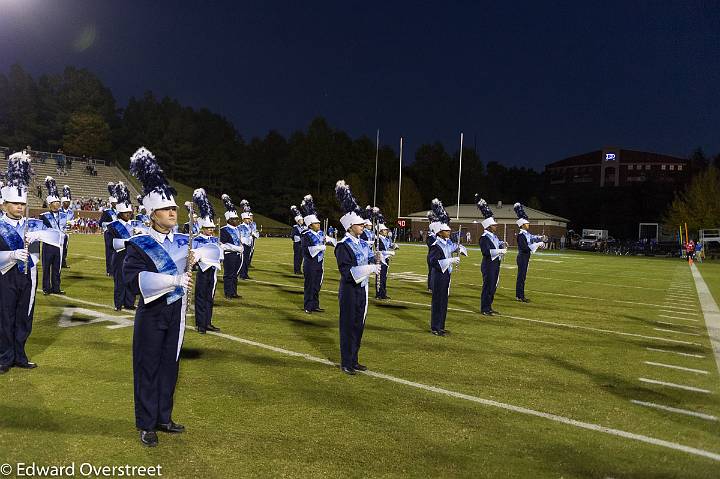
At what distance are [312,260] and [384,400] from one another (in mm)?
6912

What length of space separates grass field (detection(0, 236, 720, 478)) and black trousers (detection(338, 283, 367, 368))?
1.18ft

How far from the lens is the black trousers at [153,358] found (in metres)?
4.83

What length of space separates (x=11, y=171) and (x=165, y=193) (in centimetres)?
406

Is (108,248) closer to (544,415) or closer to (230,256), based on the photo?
(230,256)

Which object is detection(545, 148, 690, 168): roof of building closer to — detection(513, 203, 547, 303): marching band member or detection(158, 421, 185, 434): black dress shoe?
detection(513, 203, 547, 303): marching band member

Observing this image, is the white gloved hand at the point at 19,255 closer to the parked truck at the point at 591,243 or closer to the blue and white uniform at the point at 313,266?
the blue and white uniform at the point at 313,266

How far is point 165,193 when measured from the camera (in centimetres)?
511

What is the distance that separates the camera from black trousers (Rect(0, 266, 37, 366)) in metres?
6.66

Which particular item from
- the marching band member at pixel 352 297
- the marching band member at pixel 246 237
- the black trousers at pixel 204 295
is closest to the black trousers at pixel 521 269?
the marching band member at pixel 246 237

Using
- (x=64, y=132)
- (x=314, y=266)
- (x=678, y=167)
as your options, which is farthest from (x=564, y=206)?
(x=314, y=266)

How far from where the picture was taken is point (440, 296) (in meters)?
10.0

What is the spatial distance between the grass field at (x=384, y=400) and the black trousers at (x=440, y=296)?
385 millimetres

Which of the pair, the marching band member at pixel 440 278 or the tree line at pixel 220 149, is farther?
the tree line at pixel 220 149

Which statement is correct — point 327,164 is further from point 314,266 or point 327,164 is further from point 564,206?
point 314,266
